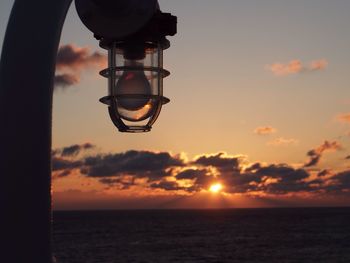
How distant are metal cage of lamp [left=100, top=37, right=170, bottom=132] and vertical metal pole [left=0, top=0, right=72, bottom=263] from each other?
0.73 feet

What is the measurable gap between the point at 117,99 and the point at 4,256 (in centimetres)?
69

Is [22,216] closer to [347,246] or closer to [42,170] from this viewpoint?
[42,170]

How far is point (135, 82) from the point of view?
2.25 meters

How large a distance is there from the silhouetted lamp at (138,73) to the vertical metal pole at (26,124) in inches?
8.3

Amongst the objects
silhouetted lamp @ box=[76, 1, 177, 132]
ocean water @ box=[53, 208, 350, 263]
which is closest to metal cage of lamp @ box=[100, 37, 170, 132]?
silhouetted lamp @ box=[76, 1, 177, 132]

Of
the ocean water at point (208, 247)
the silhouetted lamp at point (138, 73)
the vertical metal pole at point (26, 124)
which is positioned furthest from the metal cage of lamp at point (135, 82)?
the ocean water at point (208, 247)

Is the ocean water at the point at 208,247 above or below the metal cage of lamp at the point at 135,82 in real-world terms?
below

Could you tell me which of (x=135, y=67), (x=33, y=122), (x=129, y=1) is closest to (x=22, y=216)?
(x=33, y=122)

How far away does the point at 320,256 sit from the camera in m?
58.2

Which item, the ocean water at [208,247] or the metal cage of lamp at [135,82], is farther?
the ocean water at [208,247]

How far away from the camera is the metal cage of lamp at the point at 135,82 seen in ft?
7.36

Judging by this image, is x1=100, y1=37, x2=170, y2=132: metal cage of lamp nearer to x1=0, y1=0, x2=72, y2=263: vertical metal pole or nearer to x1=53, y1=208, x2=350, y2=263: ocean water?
x1=0, y1=0, x2=72, y2=263: vertical metal pole

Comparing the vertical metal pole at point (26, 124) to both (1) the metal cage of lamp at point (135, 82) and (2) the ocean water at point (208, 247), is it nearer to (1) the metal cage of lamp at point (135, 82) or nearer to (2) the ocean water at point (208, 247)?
(1) the metal cage of lamp at point (135, 82)

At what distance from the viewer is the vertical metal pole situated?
84.9 inches
